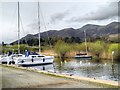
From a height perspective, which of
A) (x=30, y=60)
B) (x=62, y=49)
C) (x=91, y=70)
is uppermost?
(x=62, y=49)

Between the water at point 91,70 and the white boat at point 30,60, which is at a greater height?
the white boat at point 30,60

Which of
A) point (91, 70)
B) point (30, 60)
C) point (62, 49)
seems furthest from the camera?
point (62, 49)

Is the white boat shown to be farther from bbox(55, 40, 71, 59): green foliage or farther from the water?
bbox(55, 40, 71, 59): green foliage

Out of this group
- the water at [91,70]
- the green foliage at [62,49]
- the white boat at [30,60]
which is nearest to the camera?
the water at [91,70]

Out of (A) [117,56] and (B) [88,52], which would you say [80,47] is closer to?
(B) [88,52]

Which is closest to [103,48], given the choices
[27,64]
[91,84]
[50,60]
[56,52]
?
[56,52]

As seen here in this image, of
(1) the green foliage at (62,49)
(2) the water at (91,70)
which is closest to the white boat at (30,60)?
(2) the water at (91,70)

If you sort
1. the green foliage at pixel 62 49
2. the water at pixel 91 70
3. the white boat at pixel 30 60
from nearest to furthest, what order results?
1. the water at pixel 91 70
2. the white boat at pixel 30 60
3. the green foliage at pixel 62 49

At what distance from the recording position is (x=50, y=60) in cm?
5922

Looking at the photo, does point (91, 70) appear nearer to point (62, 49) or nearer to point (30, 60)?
point (30, 60)

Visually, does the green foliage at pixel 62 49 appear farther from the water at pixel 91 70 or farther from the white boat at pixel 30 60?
the water at pixel 91 70

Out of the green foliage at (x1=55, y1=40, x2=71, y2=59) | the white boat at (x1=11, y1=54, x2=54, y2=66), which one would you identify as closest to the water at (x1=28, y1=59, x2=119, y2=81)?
the white boat at (x1=11, y1=54, x2=54, y2=66)

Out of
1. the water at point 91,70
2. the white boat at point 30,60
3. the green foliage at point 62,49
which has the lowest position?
the water at point 91,70

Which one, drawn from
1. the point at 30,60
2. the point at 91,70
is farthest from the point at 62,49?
the point at 91,70
